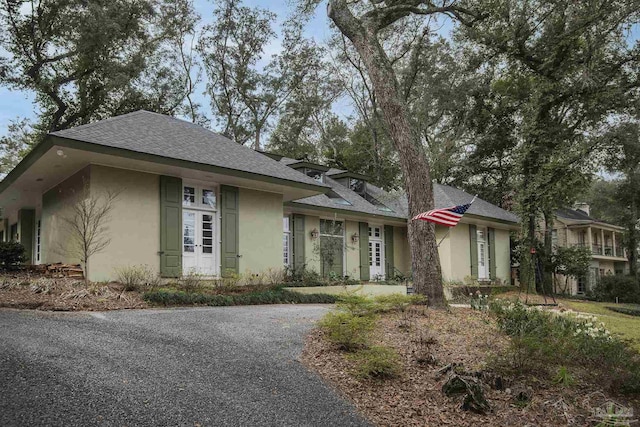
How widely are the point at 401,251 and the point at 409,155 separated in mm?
12227

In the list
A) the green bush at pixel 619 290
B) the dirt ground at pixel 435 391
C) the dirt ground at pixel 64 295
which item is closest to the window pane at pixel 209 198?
the dirt ground at pixel 64 295

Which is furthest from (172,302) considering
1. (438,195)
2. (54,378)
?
(438,195)

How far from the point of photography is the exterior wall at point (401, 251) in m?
21.5

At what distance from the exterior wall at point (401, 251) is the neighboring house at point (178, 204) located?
248 cm

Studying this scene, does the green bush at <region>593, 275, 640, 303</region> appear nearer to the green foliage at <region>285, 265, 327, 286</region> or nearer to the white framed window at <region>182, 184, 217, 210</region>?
the green foliage at <region>285, 265, 327, 286</region>

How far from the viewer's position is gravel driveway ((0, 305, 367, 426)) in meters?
3.85

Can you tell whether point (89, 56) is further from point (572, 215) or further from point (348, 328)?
point (572, 215)

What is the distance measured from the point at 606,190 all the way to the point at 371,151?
15.0 metres

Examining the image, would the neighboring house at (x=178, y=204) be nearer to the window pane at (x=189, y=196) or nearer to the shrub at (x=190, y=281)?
the window pane at (x=189, y=196)

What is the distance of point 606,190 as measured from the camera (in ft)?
103

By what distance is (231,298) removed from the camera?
11.0 m

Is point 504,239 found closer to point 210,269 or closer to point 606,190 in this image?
point 606,190

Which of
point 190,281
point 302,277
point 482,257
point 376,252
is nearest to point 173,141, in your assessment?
point 190,281

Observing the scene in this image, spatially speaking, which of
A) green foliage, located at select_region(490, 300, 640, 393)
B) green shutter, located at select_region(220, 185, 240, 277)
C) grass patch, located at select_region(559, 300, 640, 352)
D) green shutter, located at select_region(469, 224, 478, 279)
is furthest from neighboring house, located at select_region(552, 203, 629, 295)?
green foliage, located at select_region(490, 300, 640, 393)
